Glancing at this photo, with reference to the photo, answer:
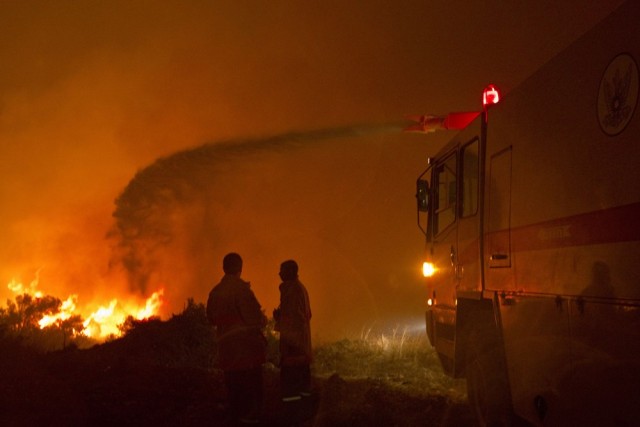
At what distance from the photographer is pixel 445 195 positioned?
7.49 m

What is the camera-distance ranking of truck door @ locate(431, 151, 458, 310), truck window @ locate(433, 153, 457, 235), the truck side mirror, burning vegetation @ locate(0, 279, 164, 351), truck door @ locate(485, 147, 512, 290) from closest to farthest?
truck door @ locate(485, 147, 512, 290) → truck door @ locate(431, 151, 458, 310) → truck window @ locate(433, 153, 457, 235) → the truck side mirror → burning vegetation @ locate(0, 279, 164, 351)

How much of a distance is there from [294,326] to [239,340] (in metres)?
0.72

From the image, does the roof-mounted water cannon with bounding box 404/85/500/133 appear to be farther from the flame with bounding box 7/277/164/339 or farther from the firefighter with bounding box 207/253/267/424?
the flame with bounding box 7/277/164/339

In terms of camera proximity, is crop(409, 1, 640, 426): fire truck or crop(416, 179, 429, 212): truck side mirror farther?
crop(416, 179, 429, 212): truck side mirror

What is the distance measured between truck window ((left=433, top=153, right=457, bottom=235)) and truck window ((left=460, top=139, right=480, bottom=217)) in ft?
0.98

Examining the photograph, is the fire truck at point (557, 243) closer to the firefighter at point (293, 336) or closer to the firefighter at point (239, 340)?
the firefighter at point (293, 336)

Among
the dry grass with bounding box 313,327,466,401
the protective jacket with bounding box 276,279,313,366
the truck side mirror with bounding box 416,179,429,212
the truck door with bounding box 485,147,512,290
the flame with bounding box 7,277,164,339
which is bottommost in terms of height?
the dry grass with bounding box 313,327,466,401

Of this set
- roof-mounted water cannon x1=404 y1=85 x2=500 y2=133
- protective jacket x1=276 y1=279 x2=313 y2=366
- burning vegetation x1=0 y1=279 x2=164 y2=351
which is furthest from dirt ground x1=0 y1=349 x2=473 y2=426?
burning vegetation x1=0 y1=279 x2=164 y2=351

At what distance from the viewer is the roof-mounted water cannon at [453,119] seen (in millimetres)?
5883

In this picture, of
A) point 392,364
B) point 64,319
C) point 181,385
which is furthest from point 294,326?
point 64,319

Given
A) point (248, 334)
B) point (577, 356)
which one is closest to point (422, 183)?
point (248, 334)

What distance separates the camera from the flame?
17545 millimetres

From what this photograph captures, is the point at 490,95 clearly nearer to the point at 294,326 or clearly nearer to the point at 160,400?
the point at 294,326

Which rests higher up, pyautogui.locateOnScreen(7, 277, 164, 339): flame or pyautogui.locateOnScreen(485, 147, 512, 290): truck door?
pyautogui.locateOnScreen(485, 147, 512, 290): truck door
